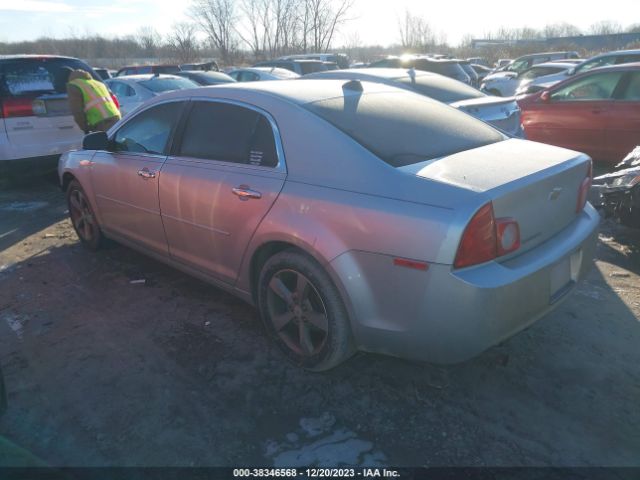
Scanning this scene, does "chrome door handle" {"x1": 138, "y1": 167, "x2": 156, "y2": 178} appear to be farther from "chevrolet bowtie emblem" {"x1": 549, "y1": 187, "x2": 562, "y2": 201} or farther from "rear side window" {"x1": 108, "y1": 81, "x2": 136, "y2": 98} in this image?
"rear side window" {"x1": 108, "y1": 81, "x2": 136, "y2": 98}

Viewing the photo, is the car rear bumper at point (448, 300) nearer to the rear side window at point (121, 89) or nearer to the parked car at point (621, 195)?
the parked car at point (621, 195)

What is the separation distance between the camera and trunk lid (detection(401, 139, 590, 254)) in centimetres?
256

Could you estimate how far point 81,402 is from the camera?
9.71ft

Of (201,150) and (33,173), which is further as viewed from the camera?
(33,173)

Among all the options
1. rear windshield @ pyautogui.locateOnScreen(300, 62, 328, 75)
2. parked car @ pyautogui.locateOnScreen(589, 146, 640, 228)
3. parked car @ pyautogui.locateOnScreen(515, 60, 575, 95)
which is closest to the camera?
parked car @ pyautogui.locateOnScreen(589, 146, 640, 228)

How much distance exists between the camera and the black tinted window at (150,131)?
4.00 m

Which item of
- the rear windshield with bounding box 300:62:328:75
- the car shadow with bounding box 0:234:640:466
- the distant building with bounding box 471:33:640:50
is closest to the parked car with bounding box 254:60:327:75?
the rear windshield with bounding box 300:62:328:75

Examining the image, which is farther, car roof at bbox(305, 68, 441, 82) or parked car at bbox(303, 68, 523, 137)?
car roof at bbox(305, 68, 441, 82)

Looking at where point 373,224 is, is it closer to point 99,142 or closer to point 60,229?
point 99,142

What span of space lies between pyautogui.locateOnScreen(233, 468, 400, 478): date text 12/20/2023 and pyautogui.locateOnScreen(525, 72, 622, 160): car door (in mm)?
6851

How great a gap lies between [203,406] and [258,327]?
94cm

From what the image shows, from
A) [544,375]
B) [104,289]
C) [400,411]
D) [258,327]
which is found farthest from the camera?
[104,289]

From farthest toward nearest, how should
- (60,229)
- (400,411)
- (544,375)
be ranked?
(60,229), (544,375), (400,411)

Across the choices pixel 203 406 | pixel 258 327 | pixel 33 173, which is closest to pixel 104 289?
pixel 258 327
